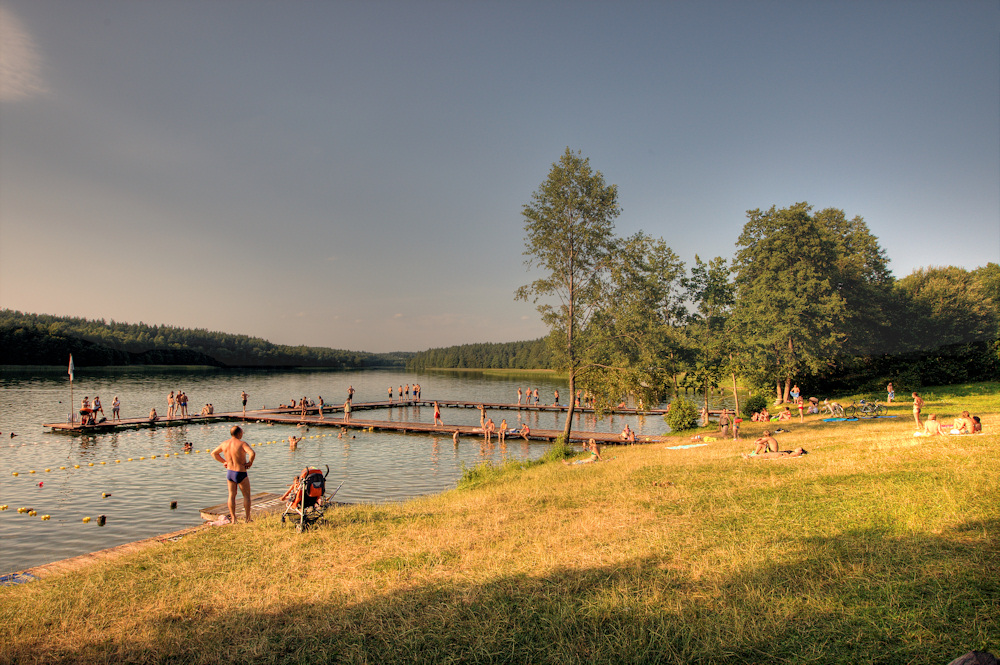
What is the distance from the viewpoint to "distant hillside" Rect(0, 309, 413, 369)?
108 metres

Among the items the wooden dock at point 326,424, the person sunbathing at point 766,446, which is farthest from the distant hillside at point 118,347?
the person sunbathing at point 766,446

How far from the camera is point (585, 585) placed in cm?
620

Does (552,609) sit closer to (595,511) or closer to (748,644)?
(748,644)

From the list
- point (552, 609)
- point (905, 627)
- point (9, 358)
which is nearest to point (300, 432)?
point (552, 609)

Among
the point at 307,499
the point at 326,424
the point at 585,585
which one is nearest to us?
the point at 585,585

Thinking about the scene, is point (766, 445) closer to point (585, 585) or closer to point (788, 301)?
point (585, 585)

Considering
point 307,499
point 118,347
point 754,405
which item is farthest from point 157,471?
point 118,347

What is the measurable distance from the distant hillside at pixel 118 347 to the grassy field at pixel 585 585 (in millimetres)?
138983

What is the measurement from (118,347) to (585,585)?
16783 centimetres

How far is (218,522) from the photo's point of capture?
12.4 metres

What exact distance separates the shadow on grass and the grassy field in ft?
0.08

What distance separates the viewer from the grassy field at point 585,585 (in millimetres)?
4891

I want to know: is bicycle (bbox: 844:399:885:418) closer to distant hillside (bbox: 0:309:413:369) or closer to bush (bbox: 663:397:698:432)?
bush (bbox: 663:397:698:432)

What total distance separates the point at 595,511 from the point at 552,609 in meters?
4.53
